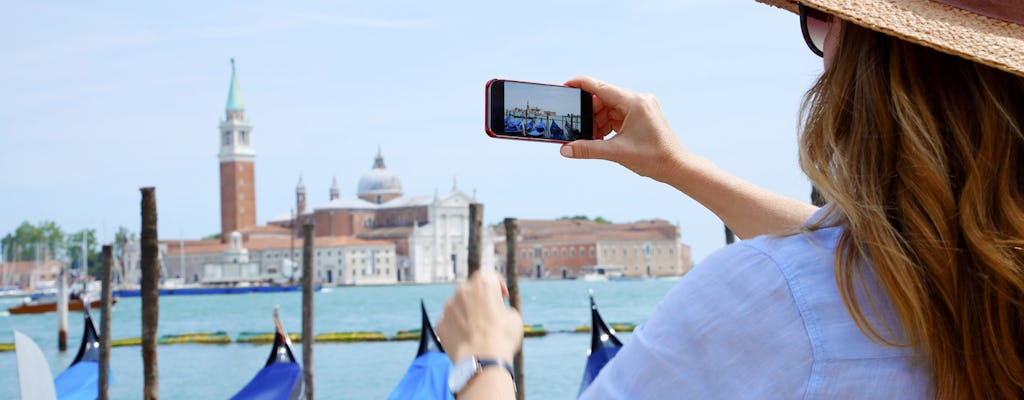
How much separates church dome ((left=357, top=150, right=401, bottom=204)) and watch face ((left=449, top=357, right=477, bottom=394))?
53613 mm

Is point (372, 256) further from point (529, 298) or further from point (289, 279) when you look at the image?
point (529, 298)

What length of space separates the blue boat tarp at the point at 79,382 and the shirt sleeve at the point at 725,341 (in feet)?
20.0

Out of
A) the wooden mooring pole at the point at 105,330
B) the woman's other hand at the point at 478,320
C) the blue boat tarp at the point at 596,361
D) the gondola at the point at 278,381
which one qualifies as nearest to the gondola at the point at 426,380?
the gondola at the point at 278,381

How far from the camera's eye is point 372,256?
162 ft

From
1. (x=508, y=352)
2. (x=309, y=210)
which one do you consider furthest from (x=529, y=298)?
(x=508, y=352)

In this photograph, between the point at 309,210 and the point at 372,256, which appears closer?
the point at 372,256

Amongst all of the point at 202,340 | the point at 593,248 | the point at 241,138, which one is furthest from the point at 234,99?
the point at 202,340

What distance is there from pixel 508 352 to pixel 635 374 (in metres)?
0.10

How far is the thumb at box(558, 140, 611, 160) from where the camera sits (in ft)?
2.29

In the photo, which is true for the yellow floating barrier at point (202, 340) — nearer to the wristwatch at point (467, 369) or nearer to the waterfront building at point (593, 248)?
the wristwatch at point (467, 369)

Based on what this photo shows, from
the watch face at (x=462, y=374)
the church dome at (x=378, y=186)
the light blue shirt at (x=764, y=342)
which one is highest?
the church dome at (x=378, y=186)

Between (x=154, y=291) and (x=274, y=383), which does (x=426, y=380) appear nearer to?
(x=274, y=383)

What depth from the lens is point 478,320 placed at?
0.53m

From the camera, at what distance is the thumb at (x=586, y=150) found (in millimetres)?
698
